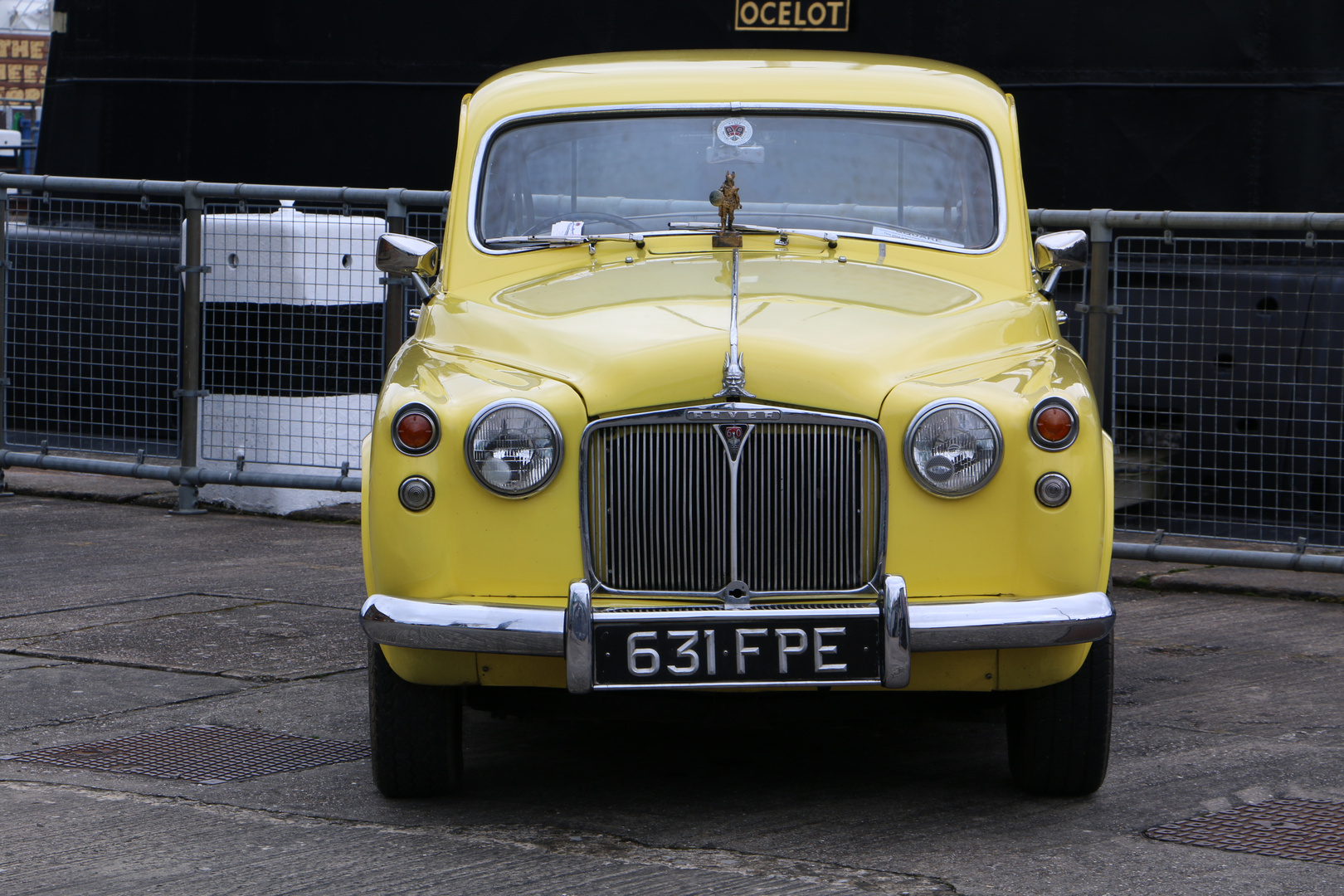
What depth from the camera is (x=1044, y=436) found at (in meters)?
4.15

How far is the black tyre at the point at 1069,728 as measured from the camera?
4.38m

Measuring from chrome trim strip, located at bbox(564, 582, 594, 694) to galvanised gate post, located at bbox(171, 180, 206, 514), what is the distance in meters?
6.11

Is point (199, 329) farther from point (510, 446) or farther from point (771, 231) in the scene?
point (510, 446)

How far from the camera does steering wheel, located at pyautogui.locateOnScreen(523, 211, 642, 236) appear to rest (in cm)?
527

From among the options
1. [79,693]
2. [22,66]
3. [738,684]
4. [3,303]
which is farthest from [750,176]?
[22,66]

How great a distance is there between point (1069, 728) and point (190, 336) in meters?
6.38

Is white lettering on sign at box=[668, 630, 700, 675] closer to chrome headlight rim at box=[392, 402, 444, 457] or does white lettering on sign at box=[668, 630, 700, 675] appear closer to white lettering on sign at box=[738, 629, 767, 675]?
white lettering on sign at box=[738, 629, 767, 675]

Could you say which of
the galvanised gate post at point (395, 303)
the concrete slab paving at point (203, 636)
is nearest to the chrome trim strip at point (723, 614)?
the concrete slab paving at point (203, 636)

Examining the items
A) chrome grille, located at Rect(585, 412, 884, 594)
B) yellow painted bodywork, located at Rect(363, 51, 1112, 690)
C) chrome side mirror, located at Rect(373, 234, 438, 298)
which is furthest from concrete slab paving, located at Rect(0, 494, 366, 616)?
chrome grille, located at Rect(585, 412, 884, 594)

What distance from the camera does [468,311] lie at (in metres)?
4.77

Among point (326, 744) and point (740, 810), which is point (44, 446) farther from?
point (740, 810)

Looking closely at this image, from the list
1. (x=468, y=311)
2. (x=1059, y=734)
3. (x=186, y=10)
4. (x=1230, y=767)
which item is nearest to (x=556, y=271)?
(x=468, y=311)

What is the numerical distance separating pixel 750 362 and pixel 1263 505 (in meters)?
4.63

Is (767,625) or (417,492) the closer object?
(767,625)
